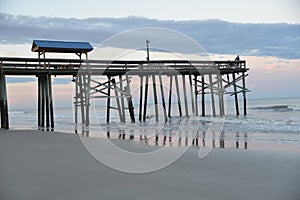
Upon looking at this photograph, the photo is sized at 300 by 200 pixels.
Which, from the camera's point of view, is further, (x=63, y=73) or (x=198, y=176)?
(x=63, y=73)

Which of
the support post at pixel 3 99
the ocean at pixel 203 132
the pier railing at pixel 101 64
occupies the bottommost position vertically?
the ocean at pixel 203 132

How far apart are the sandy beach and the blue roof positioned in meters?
11.3

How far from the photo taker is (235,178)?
4.07 m

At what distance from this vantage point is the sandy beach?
323cm

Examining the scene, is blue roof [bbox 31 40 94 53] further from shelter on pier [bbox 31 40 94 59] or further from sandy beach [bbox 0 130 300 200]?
sandy beach [bbox 0 130 300 200]

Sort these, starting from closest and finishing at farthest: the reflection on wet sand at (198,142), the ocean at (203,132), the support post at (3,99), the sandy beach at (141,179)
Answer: the sandy beach at (141,179) < the reflection on wet sand at (198,142) < the ocean at (203,132) < the support post at (3,99)

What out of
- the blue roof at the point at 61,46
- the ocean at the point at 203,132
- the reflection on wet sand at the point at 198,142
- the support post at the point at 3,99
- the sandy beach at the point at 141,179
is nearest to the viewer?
the sandy beach at the point at 141,179

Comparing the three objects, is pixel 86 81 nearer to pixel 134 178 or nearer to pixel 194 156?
pixel 194 156

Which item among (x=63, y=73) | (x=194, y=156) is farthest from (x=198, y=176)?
(x=63, y=73)

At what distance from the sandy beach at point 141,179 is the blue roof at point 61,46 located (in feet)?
37.0

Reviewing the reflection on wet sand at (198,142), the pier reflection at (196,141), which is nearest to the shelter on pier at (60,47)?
the pier reflection at (196,141)

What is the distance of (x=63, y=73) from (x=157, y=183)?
41.6ft

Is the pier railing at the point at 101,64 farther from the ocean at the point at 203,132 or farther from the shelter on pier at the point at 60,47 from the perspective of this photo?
the ocean at the point at 203,132

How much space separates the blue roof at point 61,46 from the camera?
15.8 meters
